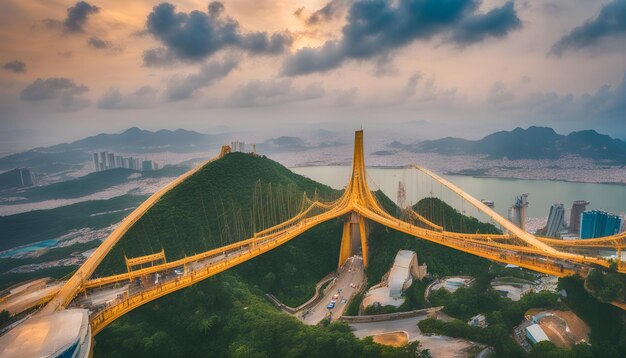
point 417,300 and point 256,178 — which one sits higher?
point 256,178

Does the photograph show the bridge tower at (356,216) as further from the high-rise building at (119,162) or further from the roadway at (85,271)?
the high-rise building at (119,162)

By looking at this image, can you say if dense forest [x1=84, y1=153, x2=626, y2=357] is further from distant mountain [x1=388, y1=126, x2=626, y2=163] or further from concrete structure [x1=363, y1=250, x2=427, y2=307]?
distant mountain [x1=388, y1=126, x2=626, y2=163]

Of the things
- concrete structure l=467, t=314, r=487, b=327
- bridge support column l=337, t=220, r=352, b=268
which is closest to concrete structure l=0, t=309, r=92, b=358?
concrete structure l=467, t=314, r=487, b=327

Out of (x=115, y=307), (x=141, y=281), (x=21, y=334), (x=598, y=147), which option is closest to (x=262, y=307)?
Result: (x=141, y=281)

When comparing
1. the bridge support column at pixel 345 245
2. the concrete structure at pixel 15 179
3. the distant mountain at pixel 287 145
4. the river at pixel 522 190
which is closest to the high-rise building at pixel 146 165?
the concrete structure at pixel 15 179

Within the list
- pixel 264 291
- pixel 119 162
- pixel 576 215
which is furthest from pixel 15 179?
pixel 576 215

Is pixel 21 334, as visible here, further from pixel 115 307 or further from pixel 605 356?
pixel 605 356

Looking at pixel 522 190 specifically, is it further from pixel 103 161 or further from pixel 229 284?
pixel 103 161
